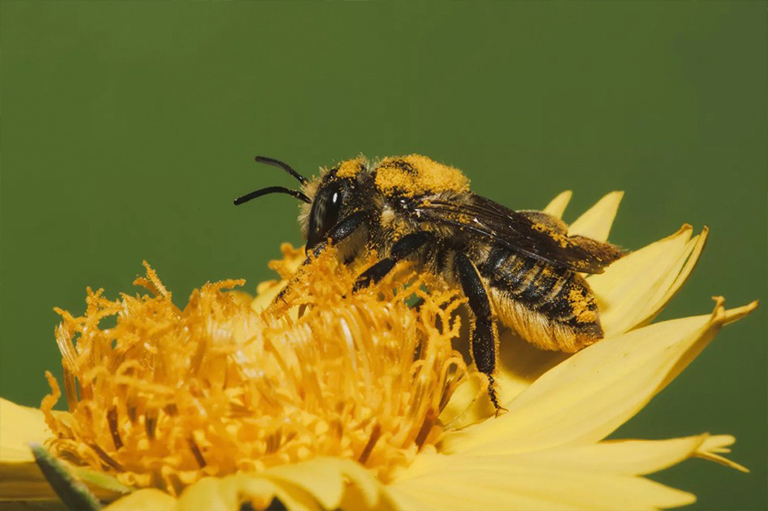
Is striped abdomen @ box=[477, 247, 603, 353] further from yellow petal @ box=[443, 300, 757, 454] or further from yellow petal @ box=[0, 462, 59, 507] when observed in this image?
yellow petal @ box=[0, 462, 59, 507]

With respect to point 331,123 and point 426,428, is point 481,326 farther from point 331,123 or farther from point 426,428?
point 331,123

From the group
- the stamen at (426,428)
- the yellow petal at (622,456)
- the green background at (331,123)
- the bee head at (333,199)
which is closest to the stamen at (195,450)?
the stamen at (426,428)

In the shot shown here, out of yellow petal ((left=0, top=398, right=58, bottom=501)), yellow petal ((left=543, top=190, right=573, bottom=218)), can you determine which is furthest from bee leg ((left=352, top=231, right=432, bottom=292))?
yellow petal ((left=0, top=398, right=58, bottom=501))

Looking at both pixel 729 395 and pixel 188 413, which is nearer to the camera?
pixel 188 413

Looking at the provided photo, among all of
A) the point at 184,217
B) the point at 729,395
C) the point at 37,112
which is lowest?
the point at 729,395

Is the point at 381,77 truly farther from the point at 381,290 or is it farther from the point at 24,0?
the point at 381,290

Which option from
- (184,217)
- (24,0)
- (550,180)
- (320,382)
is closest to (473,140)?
(550,180)

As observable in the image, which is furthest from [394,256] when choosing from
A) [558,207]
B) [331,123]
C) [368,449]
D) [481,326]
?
[331,123]

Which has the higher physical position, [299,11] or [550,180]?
[299,11]
